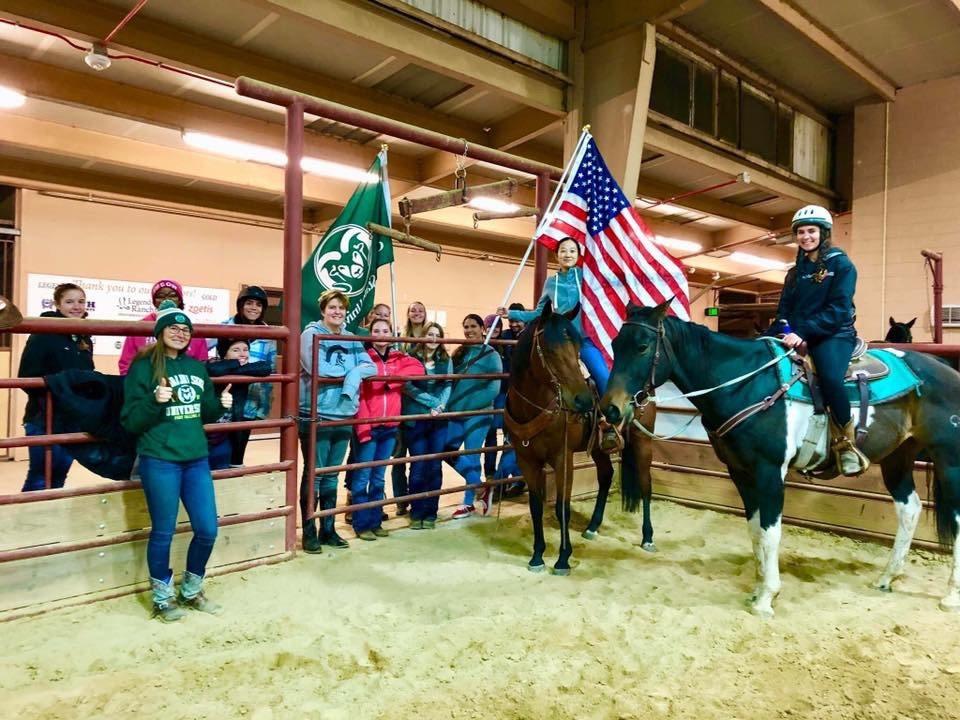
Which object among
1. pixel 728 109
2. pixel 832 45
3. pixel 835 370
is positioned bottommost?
pixel 835 370

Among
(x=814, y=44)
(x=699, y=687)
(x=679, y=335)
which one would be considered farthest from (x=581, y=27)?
(x=699, y=687)

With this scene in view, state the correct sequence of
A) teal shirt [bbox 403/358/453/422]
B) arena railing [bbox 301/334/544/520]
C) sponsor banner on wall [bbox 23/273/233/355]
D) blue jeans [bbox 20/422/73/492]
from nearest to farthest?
blue jeans [bbox 20/422/73/492]
arena railing [bbox 301/334/544/520]
teal shirt [bbox 403/358/453/422]
sponsor banner on wall [bbox 23/273/233/355]

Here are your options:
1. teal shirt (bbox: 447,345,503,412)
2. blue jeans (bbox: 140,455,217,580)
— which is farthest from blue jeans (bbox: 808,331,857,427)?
blue jeans (bbox: 140,455,217,580)

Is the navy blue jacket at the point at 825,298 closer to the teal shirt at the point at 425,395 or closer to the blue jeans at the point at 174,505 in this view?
the teal shirt at the point at 425,395

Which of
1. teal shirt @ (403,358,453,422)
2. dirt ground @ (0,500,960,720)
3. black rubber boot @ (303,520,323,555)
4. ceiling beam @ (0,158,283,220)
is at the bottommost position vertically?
dirt ground @ (0,500,960,720)

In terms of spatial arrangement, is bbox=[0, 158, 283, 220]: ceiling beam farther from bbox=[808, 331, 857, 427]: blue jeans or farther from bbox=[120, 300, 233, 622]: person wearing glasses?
bbox=[808, 331, 857, 427]: blue jeans

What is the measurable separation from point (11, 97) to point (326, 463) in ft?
17.2

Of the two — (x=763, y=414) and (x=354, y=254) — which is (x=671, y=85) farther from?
(x=763, y=414)

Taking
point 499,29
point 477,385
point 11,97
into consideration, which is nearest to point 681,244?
point 499,29

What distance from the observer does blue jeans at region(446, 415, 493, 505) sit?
495cm

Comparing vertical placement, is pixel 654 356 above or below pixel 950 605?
above

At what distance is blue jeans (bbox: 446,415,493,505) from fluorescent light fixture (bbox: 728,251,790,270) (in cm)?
1221

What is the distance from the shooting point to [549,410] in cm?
Result: 382

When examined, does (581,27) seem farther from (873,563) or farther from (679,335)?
(873,563)
